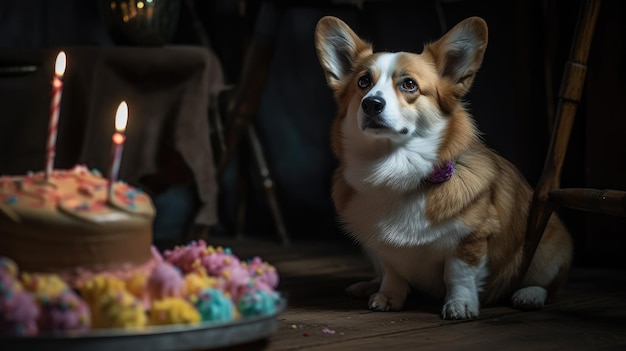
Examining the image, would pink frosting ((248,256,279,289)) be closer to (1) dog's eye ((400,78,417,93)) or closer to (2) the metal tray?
(2) the metal tray

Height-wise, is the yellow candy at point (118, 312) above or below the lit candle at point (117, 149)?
below

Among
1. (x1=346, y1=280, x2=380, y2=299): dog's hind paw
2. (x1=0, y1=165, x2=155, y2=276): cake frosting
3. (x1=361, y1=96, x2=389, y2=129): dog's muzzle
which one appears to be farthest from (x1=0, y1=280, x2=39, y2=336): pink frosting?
(x1=346, y1=280, x2=380, y2=299): dog's hind paw

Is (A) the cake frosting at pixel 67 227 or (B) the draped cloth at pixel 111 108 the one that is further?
(B) the draped cloth at pixel 111 108

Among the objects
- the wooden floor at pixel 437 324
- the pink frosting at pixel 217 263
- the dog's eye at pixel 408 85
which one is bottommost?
the wooden floor at pixel 437 324

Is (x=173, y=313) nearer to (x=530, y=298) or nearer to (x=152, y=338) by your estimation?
(x=152, y=338)

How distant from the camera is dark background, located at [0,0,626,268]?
262 centimetres

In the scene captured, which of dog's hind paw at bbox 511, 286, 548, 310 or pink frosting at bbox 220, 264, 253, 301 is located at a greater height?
pink frosting at bbox 220, 264, 253, 301

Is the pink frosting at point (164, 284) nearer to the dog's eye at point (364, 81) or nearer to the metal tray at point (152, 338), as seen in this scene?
the metal tray at point (152, 338)

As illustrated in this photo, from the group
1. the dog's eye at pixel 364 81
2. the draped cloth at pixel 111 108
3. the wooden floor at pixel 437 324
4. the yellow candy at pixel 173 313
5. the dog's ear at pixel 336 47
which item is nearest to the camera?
the yellow candy at pixel 173 313

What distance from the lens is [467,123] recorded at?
194cm

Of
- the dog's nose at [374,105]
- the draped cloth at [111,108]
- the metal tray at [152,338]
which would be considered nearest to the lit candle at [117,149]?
the metal tray at [152,338]

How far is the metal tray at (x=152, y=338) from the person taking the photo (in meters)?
1.08

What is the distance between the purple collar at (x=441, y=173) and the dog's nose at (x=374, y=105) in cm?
18

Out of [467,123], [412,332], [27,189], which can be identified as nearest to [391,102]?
[467,123]
